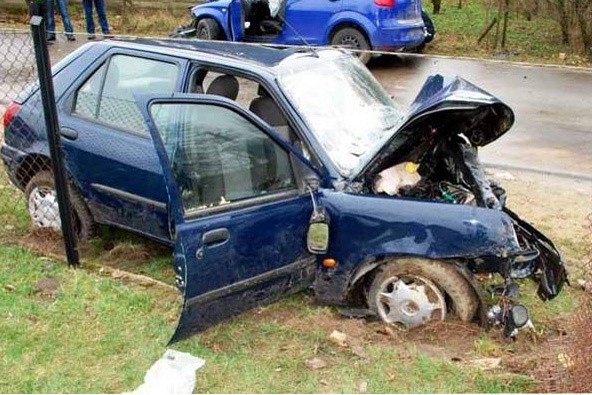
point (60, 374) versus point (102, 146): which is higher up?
point (102, 146)

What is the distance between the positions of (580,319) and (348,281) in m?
1.35

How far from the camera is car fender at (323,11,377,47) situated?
40.3 ft

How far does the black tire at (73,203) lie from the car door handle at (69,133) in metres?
0.39

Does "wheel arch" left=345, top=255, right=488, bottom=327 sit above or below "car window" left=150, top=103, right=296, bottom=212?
below

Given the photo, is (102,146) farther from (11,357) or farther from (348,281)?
(348,281)

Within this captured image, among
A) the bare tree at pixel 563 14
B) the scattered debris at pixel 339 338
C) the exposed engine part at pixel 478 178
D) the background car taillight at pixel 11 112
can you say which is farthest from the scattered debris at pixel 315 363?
the bare tree at pixel 563 14

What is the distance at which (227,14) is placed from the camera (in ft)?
43.5

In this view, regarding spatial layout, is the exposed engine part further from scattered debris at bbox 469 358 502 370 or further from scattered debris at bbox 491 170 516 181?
scattered debris at bbox 491 170 516 181

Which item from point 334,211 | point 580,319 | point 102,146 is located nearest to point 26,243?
point 102,146

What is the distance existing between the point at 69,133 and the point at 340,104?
202cm

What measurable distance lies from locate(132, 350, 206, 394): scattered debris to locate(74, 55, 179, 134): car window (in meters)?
1.87

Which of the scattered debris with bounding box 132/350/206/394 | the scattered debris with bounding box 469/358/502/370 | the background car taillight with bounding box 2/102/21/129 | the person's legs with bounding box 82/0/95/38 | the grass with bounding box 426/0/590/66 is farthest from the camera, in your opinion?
the person's legs with bounding box 82/0/95/38

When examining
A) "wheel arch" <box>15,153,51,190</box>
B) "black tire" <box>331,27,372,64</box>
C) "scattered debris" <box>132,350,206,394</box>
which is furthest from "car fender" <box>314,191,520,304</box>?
"black tire" <box>331,27,372,64</box>

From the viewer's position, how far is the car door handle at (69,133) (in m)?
5.28
